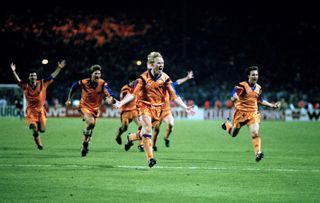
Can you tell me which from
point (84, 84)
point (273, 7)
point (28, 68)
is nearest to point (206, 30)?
point (273, 7)

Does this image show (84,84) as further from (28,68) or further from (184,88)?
(28,68)

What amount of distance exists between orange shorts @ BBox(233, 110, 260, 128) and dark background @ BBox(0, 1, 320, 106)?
38.0 meters

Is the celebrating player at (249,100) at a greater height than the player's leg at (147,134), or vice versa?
the celebrating player at (249,100)

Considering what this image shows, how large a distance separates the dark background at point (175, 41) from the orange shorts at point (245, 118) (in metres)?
38.0

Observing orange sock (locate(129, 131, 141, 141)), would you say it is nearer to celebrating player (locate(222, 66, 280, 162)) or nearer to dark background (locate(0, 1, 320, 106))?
celebrating player (locate(222, 66, 280, 162))

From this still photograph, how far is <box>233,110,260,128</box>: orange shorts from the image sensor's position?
16.1 meters

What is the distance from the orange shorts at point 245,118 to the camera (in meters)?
16.1

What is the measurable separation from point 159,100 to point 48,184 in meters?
3.75

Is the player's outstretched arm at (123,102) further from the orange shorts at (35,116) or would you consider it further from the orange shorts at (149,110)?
the orange shorts at (35,116)

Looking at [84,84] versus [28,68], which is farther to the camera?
[28,68]

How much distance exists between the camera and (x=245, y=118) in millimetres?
16344

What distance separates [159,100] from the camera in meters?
13.7

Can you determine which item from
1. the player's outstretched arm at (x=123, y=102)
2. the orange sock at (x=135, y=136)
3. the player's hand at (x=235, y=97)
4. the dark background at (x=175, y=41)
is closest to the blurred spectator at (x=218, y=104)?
the dark background at (x=175, y=41)

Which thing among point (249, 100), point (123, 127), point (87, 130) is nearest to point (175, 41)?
point (123, 127)
